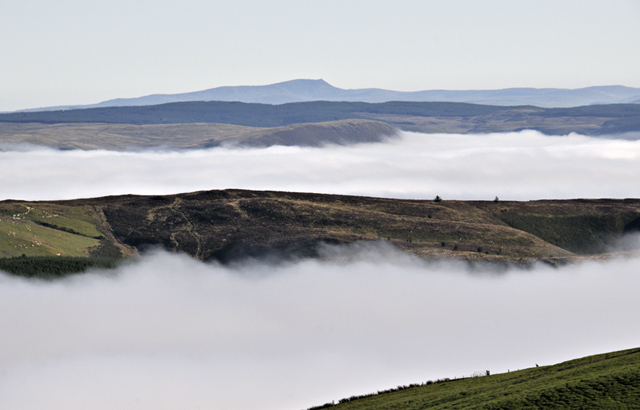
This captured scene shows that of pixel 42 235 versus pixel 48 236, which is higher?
pixel 42 235

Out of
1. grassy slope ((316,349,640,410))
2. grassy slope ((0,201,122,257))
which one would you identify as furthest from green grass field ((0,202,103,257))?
grassy slope ((316,349,640,410))

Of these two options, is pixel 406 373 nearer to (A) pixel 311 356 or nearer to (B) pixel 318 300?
(A) pixel 311 356

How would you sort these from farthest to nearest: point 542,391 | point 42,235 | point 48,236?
point 48,236 → point 42,235 → point 542,391

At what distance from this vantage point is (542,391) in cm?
6084

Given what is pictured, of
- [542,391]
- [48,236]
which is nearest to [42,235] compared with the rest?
[48,236]

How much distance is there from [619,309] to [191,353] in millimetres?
98361

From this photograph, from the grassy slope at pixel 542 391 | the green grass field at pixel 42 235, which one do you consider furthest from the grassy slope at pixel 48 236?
the grassy slope at pixel 542 391

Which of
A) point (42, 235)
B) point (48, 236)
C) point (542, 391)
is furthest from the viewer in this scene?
point (48, 236)

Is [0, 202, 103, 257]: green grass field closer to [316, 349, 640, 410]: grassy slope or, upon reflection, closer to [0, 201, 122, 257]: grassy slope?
[0, 201, 122, 257]: grassy slope

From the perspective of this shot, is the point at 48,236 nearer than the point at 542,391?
No

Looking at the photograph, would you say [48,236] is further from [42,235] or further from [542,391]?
[542,391]

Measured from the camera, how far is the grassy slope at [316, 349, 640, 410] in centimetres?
5659

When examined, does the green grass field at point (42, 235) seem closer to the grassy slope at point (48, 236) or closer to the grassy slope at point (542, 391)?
the grassy slope at point (48, 236)

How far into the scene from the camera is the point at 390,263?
179 meters
